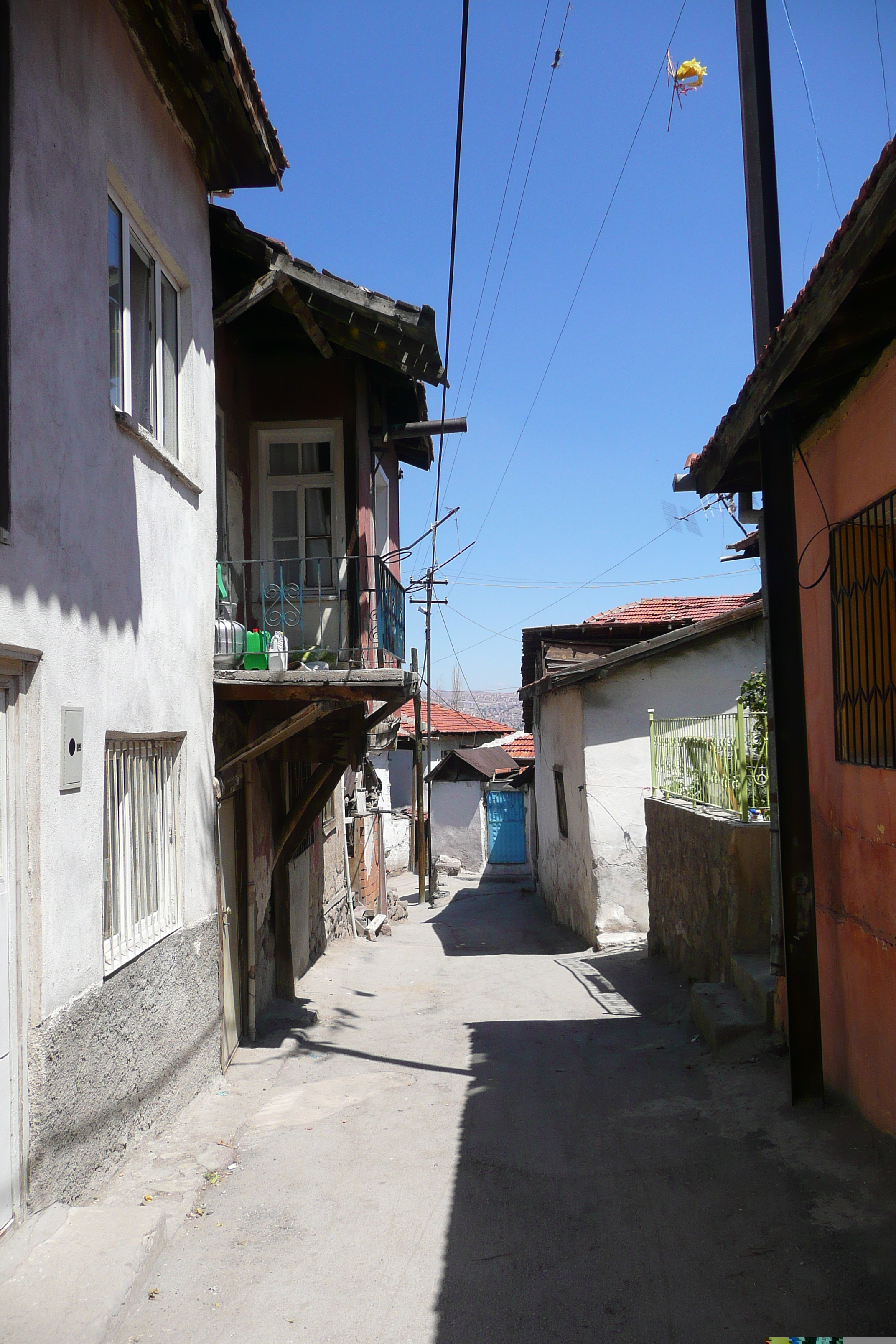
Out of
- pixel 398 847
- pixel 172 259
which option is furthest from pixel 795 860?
pixel 398 847

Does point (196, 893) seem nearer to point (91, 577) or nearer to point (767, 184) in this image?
point (91, 577)

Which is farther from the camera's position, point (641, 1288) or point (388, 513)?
point (388, 513)

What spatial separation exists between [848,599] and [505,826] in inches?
1006

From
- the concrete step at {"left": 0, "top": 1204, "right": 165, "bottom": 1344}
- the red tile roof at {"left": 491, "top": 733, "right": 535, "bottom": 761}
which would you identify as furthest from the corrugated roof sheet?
the concrete step at {"left": 0, "top": 1204, "right": 165, "bottom": 1344}

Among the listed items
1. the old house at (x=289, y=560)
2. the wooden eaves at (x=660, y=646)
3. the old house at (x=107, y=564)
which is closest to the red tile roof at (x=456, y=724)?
the wooden eaves at (x=660, y=646)

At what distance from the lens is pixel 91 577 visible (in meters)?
4.94

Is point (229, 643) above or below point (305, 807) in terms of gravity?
above

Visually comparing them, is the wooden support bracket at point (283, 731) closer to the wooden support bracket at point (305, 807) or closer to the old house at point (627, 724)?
the wooden support bracket at point (305, 807)

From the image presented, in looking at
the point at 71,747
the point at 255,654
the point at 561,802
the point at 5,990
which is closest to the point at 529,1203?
the point at 5,990

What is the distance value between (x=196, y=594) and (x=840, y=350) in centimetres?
443

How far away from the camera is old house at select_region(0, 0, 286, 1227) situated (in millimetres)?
4141

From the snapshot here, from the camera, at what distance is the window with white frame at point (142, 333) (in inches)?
224

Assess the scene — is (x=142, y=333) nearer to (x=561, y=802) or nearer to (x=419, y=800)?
(x=561, y=802)

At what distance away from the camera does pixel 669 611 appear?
1894 centimetres
